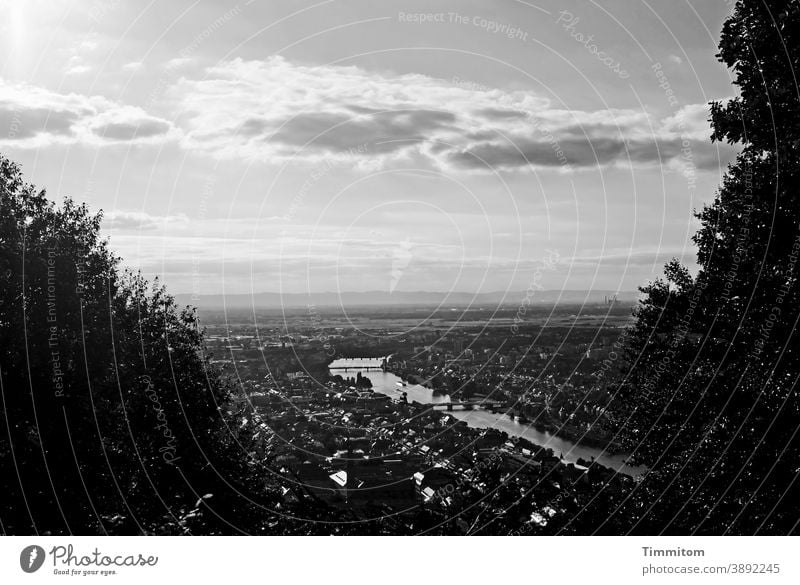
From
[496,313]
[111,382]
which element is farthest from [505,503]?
[111,382]

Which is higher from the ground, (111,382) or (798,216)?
(798,216)

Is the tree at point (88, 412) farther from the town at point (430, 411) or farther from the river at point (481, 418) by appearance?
the river at point (481, 418)

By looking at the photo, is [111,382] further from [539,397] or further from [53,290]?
[539,397]
